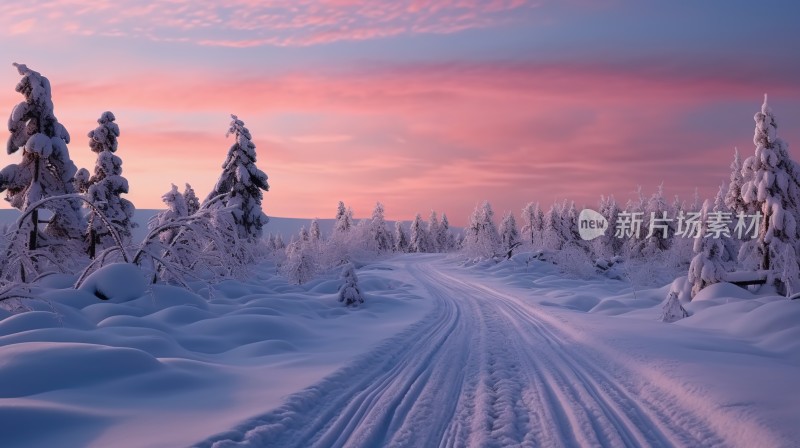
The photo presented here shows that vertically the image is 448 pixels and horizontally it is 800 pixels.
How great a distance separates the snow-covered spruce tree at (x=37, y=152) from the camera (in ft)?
73.2

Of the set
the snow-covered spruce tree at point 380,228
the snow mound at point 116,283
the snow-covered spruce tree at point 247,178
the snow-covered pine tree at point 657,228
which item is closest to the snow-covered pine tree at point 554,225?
the snow-covered pine tree at point 657,228

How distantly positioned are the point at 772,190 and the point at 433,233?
9549 centimetres

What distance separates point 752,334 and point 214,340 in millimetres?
13810

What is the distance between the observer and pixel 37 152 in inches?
885

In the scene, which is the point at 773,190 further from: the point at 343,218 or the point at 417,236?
the point at 417,236

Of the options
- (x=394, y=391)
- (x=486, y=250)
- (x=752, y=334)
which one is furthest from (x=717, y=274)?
(x=486, y=250)

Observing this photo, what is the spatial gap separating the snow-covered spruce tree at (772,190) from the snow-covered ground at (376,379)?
39.1ft

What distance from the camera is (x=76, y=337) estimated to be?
29.1 feet

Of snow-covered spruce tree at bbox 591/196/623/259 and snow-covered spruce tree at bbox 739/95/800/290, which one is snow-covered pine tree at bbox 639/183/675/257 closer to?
snow-covered spruce tree at bbox 591/196/623/259

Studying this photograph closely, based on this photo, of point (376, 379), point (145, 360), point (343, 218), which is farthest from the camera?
point (343, 218)

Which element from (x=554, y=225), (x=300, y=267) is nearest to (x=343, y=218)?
(x=554, y=225)

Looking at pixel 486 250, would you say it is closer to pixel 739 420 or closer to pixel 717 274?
pixel 717 274

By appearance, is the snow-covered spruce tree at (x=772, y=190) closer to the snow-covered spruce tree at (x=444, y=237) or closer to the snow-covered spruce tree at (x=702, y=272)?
the snow-covered spruce tree at (x=702, y=272)

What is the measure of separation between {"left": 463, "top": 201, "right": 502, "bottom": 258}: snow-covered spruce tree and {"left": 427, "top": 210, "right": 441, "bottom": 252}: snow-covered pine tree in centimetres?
3529
